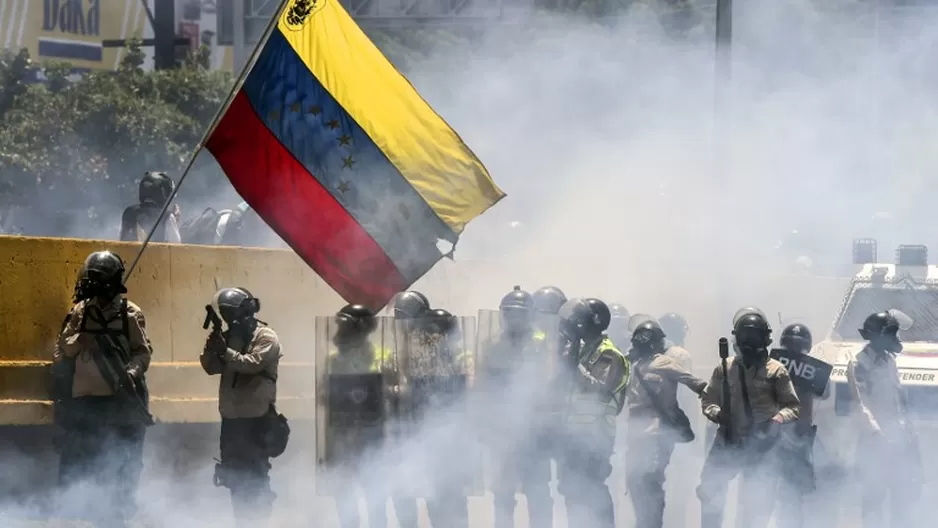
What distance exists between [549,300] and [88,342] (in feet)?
9.96

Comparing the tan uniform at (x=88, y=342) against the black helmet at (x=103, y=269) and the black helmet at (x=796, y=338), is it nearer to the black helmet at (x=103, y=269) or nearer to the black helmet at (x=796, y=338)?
the black helmet at (x=103, y=269)

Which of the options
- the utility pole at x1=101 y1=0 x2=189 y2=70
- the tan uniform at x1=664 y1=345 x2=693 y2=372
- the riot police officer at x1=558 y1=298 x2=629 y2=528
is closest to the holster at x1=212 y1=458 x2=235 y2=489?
the riot police officer at x1=558 y1=298 x2=629 y2=528

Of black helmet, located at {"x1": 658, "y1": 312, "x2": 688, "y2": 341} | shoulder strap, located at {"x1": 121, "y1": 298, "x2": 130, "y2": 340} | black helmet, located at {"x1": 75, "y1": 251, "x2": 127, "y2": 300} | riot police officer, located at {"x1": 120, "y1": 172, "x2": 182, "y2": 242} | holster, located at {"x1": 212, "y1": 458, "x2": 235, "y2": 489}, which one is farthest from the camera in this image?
black helmet, located at {"x1": 658, "y1": 312, "x2": 688, "y2": 341}

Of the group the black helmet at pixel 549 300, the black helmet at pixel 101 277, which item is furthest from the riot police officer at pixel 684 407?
the black helmet at pixel 101 277

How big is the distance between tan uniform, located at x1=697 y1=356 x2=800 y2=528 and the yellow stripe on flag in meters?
1.83

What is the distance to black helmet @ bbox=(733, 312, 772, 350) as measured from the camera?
28.8 feet

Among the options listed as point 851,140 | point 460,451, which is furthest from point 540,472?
point 851,140

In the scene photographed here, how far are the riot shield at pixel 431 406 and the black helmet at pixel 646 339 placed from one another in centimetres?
96

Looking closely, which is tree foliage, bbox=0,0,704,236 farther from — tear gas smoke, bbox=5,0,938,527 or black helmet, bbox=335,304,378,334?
black helmet, bbox=335,304,378,334

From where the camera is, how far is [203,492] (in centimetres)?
929

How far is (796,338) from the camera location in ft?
32.0

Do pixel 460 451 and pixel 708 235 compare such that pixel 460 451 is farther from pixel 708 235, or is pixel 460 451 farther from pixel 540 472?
pixel 708 235

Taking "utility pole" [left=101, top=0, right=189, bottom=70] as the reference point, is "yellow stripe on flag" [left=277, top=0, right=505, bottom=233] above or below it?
below

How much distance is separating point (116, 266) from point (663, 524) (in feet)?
12.9
